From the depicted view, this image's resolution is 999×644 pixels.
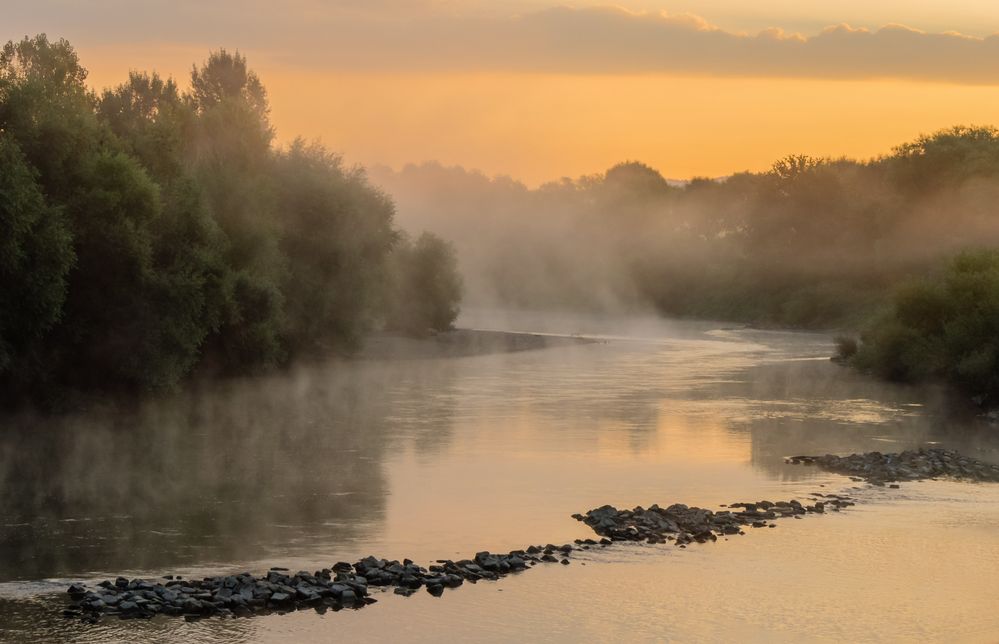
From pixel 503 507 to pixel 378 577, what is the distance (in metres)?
7.86

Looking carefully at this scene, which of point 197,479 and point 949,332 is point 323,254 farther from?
point 197,479

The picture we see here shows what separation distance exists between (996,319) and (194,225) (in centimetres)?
3543

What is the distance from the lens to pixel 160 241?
174 feet

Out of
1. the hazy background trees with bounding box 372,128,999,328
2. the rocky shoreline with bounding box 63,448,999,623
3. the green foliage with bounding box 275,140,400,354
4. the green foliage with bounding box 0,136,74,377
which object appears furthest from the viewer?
the hazy background trees with bounding box 372,128,999,328

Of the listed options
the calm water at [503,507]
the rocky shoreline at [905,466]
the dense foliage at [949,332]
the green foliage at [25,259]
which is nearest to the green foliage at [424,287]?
the calm water at [503,507]

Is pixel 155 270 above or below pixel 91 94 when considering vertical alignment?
below

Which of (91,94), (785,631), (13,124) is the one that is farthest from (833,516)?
(91,94)

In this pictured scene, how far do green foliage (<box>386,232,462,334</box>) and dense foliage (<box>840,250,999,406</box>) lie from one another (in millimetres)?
34702

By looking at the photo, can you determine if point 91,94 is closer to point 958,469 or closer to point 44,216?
point 44,216

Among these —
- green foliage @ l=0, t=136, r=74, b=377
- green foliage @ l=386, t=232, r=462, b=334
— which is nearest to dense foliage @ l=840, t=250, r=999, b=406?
green foliage @ l=386, t=232, r=462, b=334

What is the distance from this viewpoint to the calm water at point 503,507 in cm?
2198

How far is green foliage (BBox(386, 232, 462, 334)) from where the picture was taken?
94.3 metres

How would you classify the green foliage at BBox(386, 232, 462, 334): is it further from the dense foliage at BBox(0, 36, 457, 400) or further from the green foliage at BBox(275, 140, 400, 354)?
the green foliage at BBox(275, 140, 400, 354)

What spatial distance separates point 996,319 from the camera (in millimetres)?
57750
